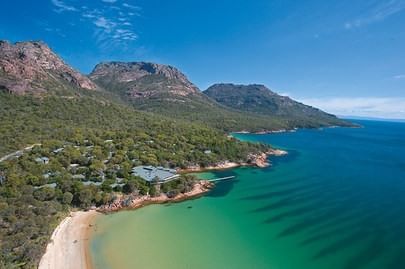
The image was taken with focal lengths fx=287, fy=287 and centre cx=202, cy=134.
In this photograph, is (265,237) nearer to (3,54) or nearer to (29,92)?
(29,92)

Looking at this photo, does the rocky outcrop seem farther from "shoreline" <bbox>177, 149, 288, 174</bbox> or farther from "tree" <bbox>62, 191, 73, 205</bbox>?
Answer: "tree" <bbox>62, 191, 73, 205</bbox>

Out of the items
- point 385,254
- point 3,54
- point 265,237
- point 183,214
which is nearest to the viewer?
point 385,254

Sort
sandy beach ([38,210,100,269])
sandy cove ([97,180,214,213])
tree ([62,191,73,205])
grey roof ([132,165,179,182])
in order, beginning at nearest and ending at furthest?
1. sandy beach ([38,210,100,269])
2. tree ([62,191,73,205])
3. sandy cove ([97,180,214,213])
4. grey roof ([132,165,179,182])

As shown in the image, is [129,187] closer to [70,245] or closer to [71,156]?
[70,245]

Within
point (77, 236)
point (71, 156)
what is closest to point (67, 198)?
point (77, 236)

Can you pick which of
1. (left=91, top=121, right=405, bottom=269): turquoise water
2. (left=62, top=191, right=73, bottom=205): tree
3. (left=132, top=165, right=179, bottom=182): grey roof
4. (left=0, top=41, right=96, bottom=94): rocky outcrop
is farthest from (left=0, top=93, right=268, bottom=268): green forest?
(left=0, top=41, right=96, bottom=94): rocky outcrop

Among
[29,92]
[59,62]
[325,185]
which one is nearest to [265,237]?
[325,185]
